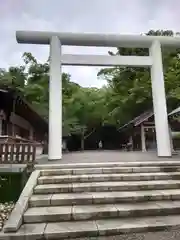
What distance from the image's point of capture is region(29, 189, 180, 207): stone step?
4.27 m

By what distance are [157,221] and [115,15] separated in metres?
8.50

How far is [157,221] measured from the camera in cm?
371

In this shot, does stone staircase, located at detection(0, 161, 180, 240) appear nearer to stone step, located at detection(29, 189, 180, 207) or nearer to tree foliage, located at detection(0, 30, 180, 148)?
stone step, located at detection(29, 189, 180, 207)

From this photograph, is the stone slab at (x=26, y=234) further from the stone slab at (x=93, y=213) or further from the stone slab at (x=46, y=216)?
the stone slab at (x=93, y=213)

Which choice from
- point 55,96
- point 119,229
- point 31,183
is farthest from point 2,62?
point 119,229

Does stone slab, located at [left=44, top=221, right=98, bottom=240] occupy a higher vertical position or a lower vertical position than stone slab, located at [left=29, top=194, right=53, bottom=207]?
lower

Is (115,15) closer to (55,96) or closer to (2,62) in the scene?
(55,96)

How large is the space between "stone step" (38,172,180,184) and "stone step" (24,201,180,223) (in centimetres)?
95

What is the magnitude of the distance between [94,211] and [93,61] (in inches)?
216

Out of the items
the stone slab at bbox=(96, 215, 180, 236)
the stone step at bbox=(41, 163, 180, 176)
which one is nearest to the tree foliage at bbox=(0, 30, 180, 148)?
the stone step at bbox=(41, 163, 180, 176)

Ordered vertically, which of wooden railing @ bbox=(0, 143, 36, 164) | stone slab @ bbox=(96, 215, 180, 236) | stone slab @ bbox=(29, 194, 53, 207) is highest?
wooden railing @ bbox=(0, 143, 36, 164)

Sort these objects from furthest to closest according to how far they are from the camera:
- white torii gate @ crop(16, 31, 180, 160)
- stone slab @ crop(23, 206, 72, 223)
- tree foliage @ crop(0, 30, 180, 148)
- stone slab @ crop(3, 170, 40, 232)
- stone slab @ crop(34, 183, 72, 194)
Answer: tree foliage @ crop(0, 30, 180, 148) < white torii gate @ crop(16, 31, 180, 160) < stone slab @ crop(34, 183, 72, 194) < stone slab @ crop(23, 206, 72, 223) < stone slab @ crop(3, 170, 40, 232)

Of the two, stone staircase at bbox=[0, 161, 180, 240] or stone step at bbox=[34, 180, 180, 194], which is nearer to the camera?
stone staircase at bbox=[0, 161, 180, 240]

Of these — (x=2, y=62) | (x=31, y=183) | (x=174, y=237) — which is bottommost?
(x=174, y=237)
